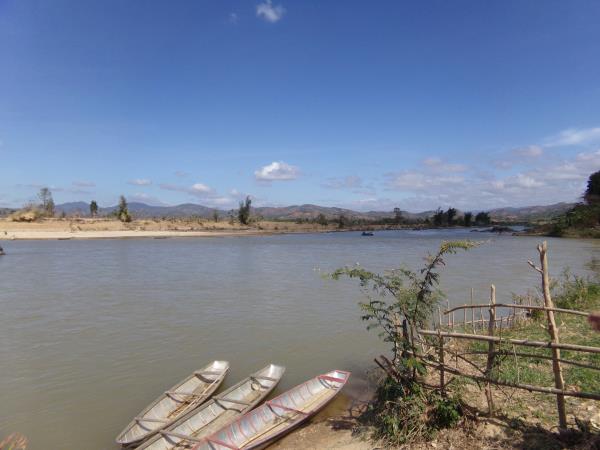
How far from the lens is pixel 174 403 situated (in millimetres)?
8469

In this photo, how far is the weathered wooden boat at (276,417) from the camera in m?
6.77

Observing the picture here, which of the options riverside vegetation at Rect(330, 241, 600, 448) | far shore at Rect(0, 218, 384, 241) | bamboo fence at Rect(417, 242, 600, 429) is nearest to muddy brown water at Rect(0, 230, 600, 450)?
riverside vegetation at Rect(330, 241, 600, 448)

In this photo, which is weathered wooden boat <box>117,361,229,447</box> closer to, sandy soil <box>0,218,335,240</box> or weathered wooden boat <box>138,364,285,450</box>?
weathered wooden boat <box>138,364,285,450</box>

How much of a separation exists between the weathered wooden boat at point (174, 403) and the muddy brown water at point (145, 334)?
2.40 feet

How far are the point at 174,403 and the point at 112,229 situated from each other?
70.8 m

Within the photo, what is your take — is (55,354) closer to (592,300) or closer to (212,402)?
(212,402)

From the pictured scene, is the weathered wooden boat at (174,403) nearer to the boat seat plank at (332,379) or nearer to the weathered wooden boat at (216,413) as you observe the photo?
the weathered wooden boat at (216,413)

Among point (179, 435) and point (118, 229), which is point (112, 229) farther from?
point (179, 435)

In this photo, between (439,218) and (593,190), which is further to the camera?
(439,218)

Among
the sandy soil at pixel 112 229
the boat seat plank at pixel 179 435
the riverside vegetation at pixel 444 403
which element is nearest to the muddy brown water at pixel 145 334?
the boat seat plank at pixel 179 435

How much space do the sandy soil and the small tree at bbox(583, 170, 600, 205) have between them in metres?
57.8

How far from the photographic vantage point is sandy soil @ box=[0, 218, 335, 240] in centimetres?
6222

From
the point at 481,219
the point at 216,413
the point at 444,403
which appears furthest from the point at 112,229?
the point at 481,219

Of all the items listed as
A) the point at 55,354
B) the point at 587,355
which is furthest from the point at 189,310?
the point at 587,355
